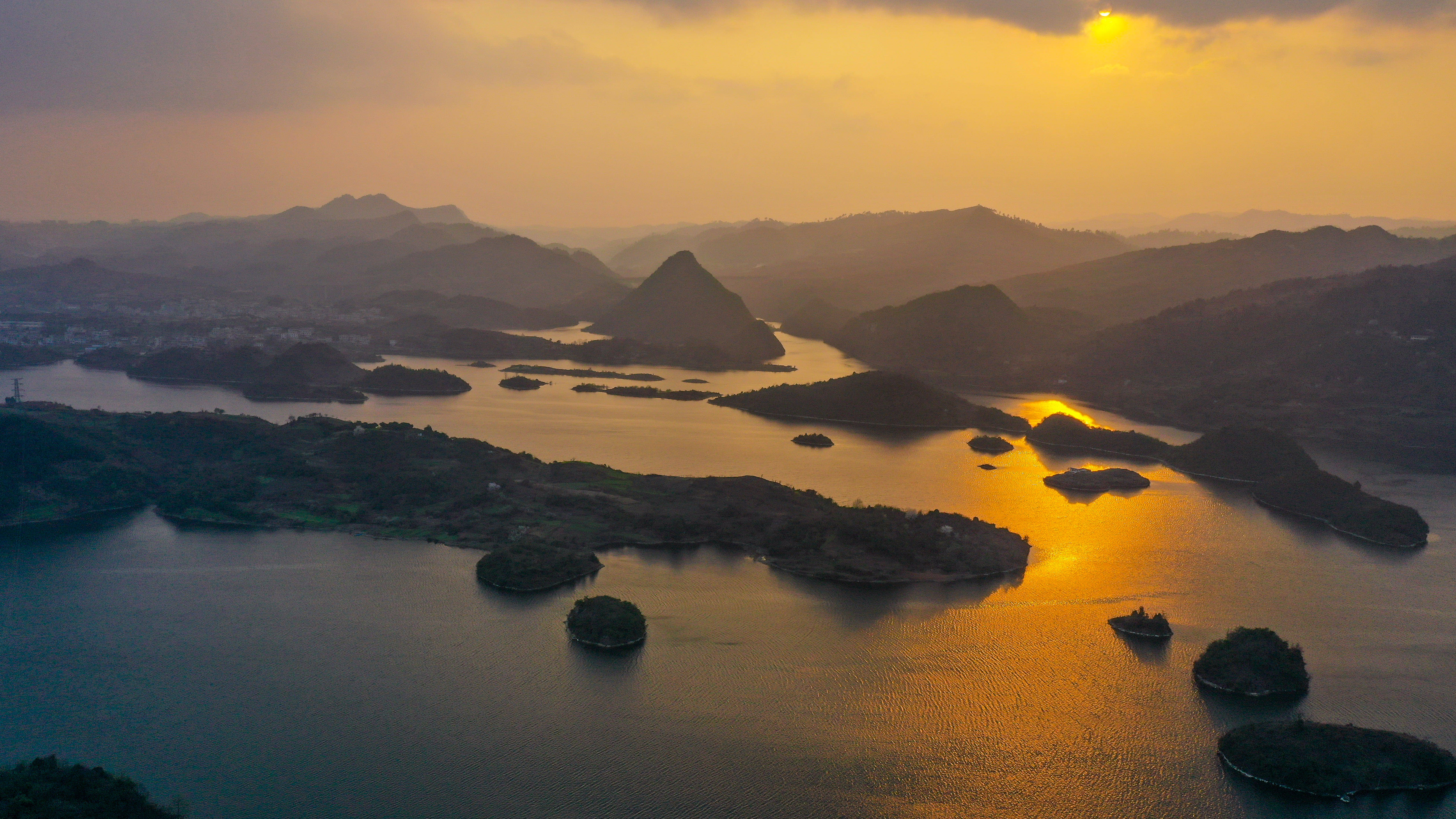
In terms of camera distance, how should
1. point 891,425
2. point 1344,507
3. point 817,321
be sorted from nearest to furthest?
point 1344,507 < point 891,425 < point 817,321

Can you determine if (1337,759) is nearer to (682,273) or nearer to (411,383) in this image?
(411,383)

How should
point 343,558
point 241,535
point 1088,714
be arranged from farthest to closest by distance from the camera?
point 241,535 < point 343,558 < point 1088,714

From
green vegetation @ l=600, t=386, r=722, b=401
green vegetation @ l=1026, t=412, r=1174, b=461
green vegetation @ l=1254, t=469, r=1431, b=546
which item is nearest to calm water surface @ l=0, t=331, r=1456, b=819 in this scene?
green vegetation @ l=1254, t=469, r=1431, b=546

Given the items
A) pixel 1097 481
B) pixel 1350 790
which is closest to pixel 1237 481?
pixel 1097 481

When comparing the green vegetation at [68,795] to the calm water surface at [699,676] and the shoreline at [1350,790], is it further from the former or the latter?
the shoreline at [1350,790]

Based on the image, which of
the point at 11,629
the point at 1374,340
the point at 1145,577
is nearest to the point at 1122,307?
the point at 1374,340

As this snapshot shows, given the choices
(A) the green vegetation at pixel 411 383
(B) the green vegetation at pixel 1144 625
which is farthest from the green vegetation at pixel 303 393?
(B) the green vegetation at pixel 1144 625

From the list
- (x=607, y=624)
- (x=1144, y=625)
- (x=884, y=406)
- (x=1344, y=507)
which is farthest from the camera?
(x=884, y=406)

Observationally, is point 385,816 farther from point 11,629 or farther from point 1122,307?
point 1122,307
